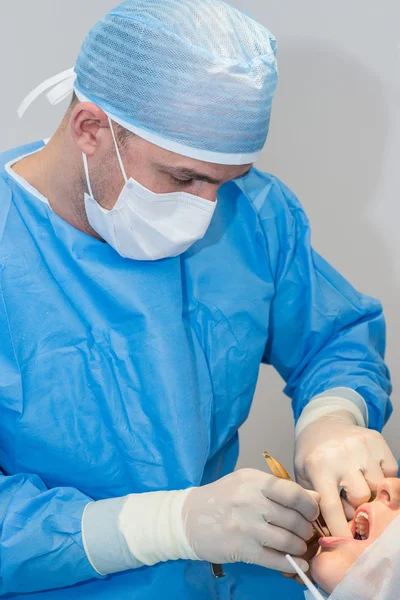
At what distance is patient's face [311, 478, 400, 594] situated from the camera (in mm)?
1270

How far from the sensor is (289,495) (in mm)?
1333

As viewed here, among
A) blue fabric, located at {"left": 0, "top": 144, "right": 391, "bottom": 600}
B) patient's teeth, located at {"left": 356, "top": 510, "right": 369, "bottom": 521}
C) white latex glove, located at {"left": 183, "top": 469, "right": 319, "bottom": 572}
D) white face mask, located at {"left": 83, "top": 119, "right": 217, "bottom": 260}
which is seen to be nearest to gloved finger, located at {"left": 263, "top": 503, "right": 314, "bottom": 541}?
white latex glove, located at {"left": 183, "top": 469, "right": 319, "bottom": 572}

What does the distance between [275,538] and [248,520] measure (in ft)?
0.18

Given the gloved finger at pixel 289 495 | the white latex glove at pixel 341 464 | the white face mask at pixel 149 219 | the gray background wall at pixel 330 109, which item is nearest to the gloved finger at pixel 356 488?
the white latex glove at pixel 341 464

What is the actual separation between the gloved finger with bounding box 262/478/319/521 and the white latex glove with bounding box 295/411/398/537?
0.25ft

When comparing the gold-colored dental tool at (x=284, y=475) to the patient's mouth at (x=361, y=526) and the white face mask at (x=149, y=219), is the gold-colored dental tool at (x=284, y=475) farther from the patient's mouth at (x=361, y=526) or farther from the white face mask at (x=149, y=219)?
the white face mask at (x=149, y=219)

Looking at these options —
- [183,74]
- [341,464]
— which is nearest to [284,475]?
[341,464]

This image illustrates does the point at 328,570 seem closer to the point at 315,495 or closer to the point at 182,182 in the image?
the point at 315,495

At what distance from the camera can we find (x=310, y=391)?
5.65ft

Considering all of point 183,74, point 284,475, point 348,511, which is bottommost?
point 348,511

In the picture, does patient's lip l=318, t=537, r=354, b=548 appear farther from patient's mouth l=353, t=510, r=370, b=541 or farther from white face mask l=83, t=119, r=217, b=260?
white face mask l=83, t=119, r=217, b=260

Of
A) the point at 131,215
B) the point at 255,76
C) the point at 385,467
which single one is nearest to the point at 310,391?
the point at 385,467

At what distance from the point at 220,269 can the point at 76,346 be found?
36cm

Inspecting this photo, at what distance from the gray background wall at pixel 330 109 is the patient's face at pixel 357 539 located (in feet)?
2.84
